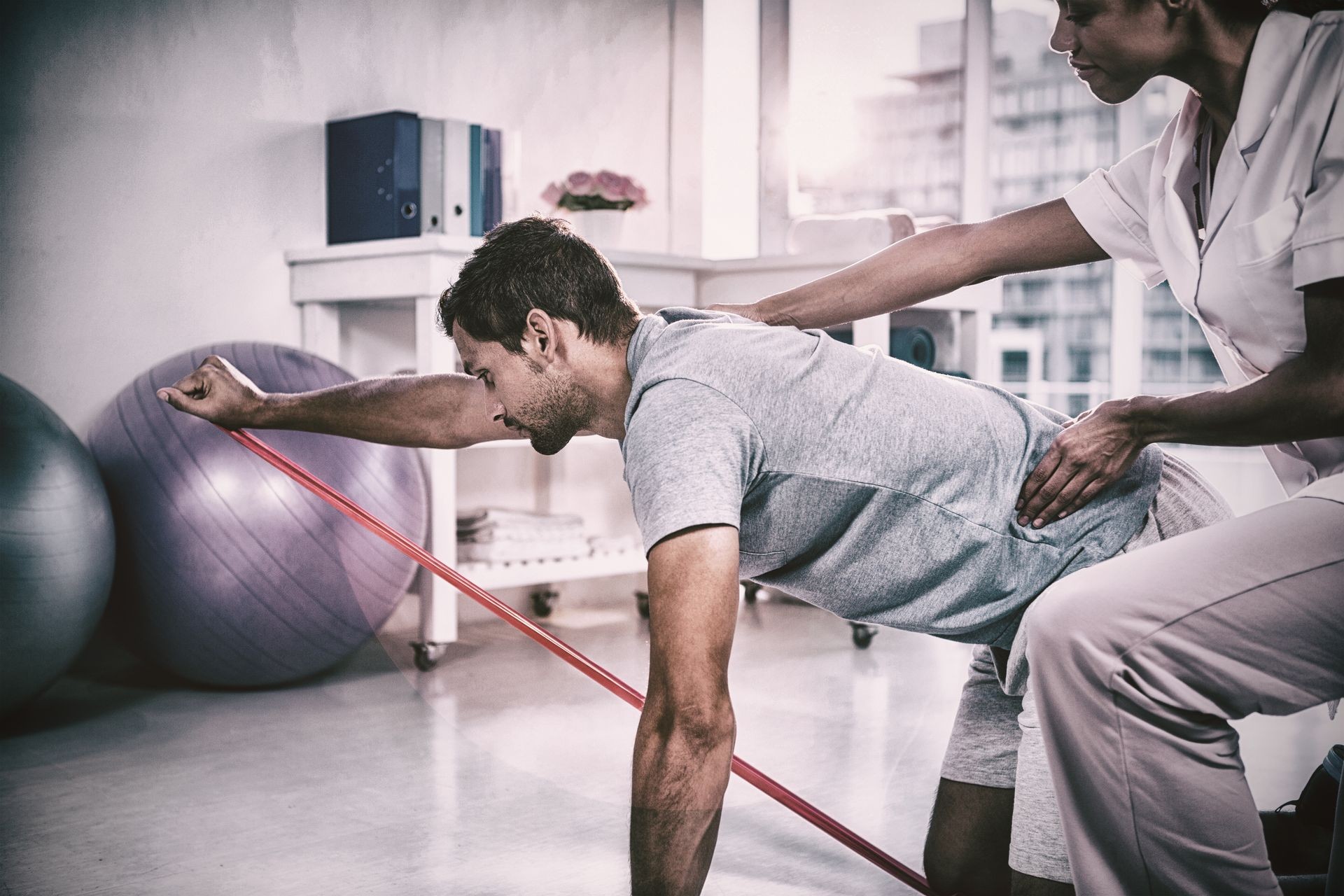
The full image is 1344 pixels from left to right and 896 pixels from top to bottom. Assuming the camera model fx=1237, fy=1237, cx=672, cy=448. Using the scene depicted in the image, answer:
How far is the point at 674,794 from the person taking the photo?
103 cm

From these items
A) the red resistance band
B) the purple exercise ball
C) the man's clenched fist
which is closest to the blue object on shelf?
the purple exercise ball

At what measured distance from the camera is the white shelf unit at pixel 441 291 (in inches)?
110

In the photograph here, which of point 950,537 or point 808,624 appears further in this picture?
point 808,624

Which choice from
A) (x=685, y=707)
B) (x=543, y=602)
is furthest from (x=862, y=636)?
(x=685, y=707)

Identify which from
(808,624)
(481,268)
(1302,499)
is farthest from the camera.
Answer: (808,624)

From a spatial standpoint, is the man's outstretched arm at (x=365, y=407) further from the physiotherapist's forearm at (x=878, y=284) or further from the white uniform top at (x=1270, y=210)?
the white uniform top at (x=1270, y=210)

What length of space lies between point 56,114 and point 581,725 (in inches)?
69.0

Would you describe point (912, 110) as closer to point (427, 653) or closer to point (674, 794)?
point (427, 653)

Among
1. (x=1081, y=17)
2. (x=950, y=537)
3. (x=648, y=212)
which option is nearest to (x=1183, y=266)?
(x=1081, y=17)

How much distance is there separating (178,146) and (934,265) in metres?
2.07

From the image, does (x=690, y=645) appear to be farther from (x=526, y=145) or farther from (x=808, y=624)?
(x=526, y=145)

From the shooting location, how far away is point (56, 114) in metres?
2.71

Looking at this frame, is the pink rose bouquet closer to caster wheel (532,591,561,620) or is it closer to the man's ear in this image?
caster wheel (532,591,561,620)

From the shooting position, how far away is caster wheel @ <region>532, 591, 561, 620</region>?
11.4 ft
